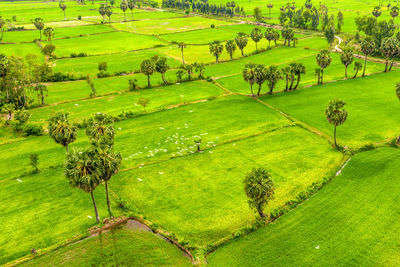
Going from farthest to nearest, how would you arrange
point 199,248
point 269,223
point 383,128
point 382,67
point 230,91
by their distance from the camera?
point 382,67 < point 230,91 < point 383,128 < point 269,223 < point 199,248

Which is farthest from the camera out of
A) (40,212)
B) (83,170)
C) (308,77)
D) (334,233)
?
(308,77)

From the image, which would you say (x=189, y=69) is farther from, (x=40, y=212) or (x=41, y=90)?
(x=40, y=212)

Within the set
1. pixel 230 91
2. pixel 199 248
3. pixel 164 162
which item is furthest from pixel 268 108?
pixel 199 248

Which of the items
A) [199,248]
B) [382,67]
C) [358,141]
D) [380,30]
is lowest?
[199,248]

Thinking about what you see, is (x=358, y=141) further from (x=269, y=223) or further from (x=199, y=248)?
(x=199, y=248)

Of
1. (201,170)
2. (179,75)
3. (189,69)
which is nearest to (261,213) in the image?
(201,170)

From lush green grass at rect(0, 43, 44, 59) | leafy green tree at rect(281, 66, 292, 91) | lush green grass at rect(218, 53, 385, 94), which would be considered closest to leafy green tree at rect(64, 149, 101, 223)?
lush green grass at rect(218, 53, 385, 94)

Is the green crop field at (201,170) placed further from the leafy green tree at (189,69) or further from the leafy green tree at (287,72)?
the leafy green tree at (189,69)
